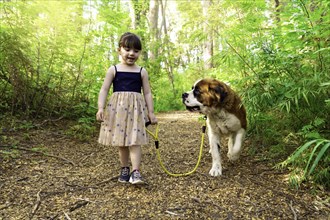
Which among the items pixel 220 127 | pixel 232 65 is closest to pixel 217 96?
pixel 220 127

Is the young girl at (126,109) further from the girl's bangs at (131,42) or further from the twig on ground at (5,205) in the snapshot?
the twig on ground at (5,205)

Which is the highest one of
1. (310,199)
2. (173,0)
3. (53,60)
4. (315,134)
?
(173,0)

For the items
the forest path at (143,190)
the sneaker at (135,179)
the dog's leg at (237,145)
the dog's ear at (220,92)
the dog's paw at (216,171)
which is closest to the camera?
the forest path at (143,190)

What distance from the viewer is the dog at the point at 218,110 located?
3146 millimetres

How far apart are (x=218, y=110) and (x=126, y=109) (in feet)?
3.54

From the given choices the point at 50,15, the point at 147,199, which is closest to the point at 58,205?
the point at 147,199

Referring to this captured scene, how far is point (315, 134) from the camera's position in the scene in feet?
7.64

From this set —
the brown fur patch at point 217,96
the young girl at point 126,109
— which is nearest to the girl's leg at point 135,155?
the young girl at point 126,109

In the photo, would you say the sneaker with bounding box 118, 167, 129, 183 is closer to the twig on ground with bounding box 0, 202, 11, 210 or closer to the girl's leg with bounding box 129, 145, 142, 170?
the girl's leg with bounding box 129, 145, 142, 170

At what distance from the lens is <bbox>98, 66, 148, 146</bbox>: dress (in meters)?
2.71

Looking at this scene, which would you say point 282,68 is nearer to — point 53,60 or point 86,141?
point 86,141

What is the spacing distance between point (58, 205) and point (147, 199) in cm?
73

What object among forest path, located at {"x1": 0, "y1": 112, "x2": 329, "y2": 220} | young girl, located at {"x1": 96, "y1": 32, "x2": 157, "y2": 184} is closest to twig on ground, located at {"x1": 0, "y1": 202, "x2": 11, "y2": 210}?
forest path, located at {"x1": 0, "y1": 112, "x2": 329, "y2": 220}

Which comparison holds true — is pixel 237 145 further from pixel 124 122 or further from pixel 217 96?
Answer: pixel 124 122
